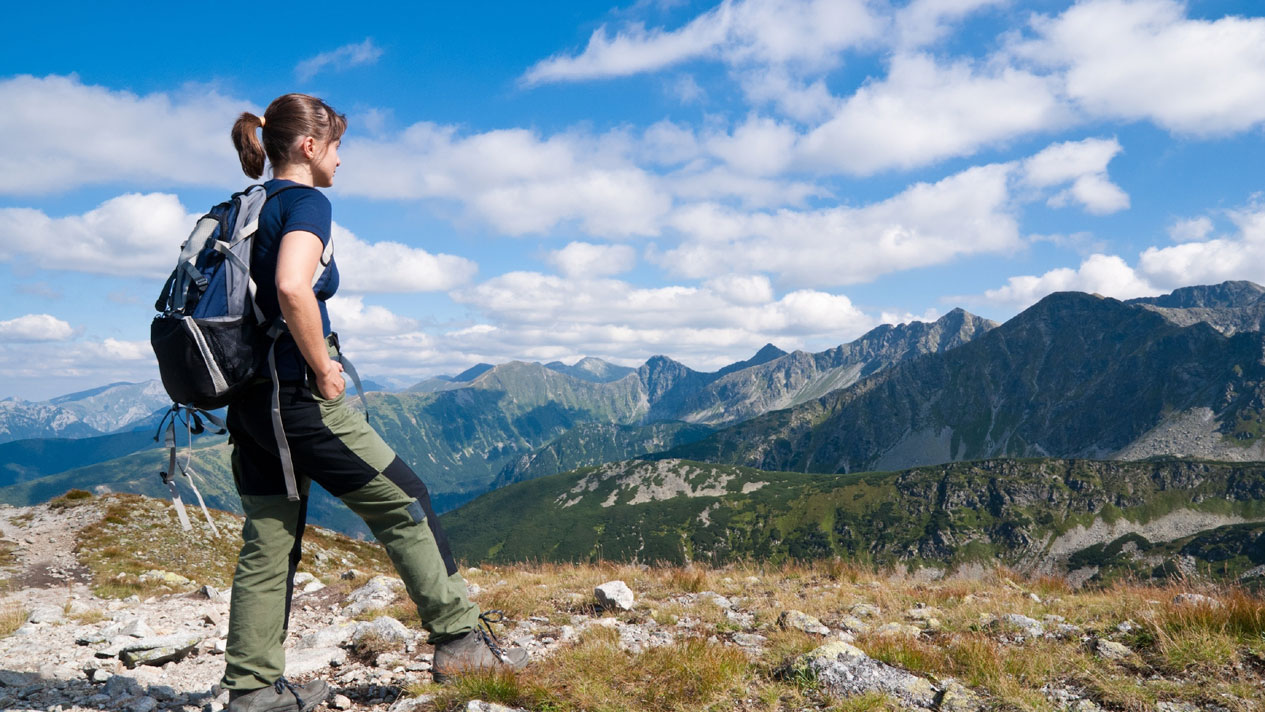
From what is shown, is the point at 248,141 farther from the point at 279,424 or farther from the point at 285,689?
the point at 285,689

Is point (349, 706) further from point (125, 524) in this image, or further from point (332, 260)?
point (125, 524)

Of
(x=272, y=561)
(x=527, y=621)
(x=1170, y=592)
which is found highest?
(x=272, y=561)

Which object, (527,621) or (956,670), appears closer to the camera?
(956,670)

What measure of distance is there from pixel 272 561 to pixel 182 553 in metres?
21.2

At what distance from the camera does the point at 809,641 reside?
5969 millimetres

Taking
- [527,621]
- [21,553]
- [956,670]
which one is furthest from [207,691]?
[21,553]

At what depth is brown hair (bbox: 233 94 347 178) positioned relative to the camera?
479 cm

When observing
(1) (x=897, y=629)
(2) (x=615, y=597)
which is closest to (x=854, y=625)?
(1) (x=897, y=629)

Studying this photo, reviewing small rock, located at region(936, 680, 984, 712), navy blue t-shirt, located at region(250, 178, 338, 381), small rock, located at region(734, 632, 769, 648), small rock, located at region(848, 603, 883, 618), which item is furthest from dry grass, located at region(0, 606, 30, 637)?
small rock, located at region(848, 603, 883, 618)

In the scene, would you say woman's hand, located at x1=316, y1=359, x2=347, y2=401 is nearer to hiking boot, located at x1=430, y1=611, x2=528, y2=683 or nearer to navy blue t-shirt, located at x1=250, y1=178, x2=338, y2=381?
navy blue t-shirt, located at x1=250, y1=178, x2=338, y2=381

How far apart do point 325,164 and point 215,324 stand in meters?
1.68

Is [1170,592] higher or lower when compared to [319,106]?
lower

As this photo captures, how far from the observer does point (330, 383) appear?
170 inches

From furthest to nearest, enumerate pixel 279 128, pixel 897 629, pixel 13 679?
pixel 897 629, pixel 13 679, pixel 279 128
